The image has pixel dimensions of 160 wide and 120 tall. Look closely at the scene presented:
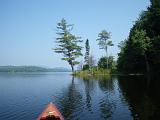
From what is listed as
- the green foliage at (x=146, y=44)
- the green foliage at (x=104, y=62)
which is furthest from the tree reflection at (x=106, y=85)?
the green foliage at (x=104, y=62)

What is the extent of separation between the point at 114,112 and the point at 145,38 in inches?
1940

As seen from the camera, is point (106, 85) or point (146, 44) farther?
point (146, 44)

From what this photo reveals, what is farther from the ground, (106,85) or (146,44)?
(146,44)

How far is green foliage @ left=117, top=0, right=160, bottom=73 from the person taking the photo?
226 ft

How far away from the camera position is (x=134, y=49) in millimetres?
74375

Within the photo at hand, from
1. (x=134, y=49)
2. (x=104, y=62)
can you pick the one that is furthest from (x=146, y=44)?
(x=104, y=62)

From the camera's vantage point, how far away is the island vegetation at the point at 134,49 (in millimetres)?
69519

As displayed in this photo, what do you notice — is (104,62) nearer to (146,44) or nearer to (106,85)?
(146,44)

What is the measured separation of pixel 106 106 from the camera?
28391 mm

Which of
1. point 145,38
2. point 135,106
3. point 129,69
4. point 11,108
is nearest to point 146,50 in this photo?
point 145,38

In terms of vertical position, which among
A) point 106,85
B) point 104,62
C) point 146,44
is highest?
point 146,44

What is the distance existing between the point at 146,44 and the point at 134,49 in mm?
5775

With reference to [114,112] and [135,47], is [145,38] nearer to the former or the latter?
[135,47]

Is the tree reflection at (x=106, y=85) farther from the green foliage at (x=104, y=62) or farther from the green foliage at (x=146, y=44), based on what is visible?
the green foliage at (x=104, y=62)
